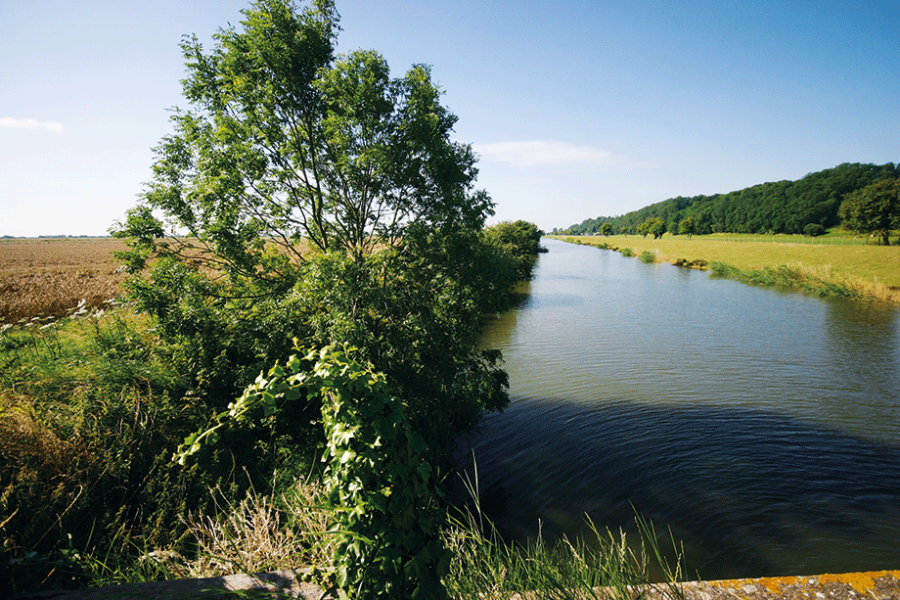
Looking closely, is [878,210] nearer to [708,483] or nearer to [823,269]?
[823,269]

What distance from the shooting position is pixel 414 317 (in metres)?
8.12

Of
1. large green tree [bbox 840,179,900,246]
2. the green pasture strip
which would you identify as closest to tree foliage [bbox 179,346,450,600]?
the green pasture strip

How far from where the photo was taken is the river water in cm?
705

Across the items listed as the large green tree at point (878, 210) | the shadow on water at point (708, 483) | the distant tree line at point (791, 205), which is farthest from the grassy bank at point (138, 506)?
the distant tree line at point (791, 205)

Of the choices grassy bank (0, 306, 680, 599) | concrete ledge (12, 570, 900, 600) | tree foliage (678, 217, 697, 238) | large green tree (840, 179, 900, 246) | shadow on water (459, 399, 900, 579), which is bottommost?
shadow on water (459, 399, 900, 579)

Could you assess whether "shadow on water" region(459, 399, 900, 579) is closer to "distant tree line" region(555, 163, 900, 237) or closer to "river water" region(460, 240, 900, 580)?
"river water" region(460, 240, 900, 580)

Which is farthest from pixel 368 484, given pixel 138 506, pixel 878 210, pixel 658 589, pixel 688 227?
pixel 688 227

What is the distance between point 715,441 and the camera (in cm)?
989

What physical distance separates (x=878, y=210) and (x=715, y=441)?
53.6 meters

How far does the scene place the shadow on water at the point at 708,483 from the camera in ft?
21.9

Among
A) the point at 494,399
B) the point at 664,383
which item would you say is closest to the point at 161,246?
the point at 494,399

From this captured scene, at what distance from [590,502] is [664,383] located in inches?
270

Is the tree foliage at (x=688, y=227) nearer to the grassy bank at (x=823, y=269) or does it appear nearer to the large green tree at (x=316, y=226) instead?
the grassy bank at (x=823, y=269)

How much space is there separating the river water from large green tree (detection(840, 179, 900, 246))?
3536 centimetres
